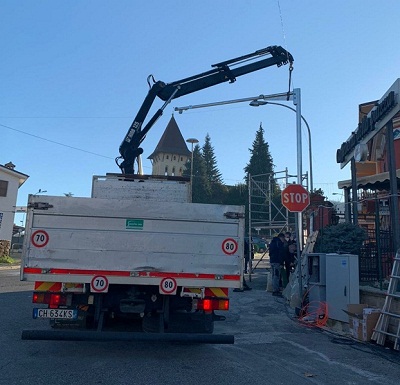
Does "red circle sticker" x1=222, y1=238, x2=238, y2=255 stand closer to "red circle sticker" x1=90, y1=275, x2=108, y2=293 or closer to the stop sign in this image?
"red circle sticker" x1=90, y1=275, x2=108, y2=293

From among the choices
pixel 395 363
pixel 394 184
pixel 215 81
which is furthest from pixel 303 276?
pixel 215 81

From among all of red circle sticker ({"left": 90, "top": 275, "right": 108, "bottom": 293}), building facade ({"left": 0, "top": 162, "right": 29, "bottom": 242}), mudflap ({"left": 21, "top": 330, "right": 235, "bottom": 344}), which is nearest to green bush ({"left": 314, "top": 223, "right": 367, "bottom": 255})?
mudflap ({"left": 21, "top": 330, "right": 235, "bottom": 344})

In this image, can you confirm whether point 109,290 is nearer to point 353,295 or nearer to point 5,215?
point 353,295

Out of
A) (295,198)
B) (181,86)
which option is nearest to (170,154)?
(181,86)

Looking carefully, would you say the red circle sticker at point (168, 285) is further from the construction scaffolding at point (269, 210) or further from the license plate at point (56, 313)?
the construction scaffolding at point (269, 210)

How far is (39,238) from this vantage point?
5801 mm

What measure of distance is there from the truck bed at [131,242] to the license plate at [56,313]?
43 centimetres

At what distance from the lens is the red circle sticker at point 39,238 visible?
5785 mm

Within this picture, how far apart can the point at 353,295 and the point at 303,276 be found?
253cm

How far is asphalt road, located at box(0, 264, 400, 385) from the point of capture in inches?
206

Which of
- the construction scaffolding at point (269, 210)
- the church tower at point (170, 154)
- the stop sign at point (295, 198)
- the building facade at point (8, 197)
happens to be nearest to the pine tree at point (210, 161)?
the church tower at point (170, 154)

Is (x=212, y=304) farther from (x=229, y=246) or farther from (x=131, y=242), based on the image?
(x=131, y=242)

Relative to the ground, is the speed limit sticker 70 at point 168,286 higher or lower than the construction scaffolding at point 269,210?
lower

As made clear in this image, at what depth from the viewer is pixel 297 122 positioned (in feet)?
48.3
